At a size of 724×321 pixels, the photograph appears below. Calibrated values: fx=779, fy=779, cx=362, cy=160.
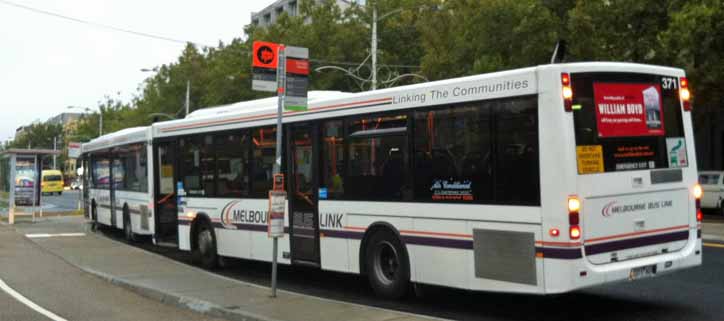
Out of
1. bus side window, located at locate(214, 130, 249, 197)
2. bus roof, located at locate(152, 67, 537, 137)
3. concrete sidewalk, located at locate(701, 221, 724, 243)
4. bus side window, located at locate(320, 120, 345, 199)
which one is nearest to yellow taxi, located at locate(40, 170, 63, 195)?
bus roof, located at locate(152, 67, 537, 137)

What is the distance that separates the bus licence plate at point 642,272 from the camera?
8.11 meters

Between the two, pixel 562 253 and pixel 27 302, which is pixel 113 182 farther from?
pixel 562 253

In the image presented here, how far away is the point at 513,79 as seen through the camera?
27.1 ft

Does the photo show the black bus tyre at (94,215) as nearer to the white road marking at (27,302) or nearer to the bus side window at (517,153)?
the white road marking at (27,302)

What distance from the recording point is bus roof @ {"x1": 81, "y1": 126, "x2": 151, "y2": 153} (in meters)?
18.3

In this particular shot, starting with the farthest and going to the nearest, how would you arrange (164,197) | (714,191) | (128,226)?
(714,191), (128,226), (164,197)

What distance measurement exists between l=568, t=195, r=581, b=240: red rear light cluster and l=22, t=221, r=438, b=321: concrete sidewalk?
1815 millimetres

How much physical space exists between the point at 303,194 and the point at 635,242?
5003 millimetres

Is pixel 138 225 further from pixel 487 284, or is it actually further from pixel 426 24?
pixel 426 24

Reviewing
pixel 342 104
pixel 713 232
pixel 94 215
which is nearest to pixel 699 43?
pixel 713 232

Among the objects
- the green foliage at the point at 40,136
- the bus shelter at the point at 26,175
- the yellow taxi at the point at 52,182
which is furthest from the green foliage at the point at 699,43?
the green foliage at the point at 40,136

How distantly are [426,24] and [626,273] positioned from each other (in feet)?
85.0

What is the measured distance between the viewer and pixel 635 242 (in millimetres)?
8211

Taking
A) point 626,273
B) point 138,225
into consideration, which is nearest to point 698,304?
point 626,273
